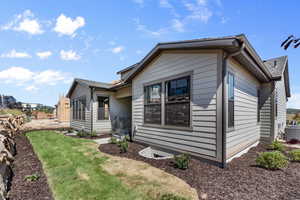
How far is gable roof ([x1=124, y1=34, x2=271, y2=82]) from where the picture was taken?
13.4 ft

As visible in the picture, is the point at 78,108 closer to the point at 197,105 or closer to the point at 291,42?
the point at 197,105

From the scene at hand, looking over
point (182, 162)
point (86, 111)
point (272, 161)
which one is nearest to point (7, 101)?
point (86, 111)

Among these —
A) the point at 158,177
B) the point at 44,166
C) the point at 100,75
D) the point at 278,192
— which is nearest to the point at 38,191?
the point at 44,166

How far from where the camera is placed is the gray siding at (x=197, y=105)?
4547mm

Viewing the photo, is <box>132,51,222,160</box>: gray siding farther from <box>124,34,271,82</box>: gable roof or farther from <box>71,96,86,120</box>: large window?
<box>71,96,86,120</box>: large window

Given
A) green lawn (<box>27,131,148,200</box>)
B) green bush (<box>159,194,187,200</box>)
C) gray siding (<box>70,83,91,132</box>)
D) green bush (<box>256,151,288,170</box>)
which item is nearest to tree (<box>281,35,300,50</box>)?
green bush (<box>159,194,187,200</box>)

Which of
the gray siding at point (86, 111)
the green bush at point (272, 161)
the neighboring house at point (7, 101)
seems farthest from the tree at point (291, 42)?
the neighboring house at point (7, 101)

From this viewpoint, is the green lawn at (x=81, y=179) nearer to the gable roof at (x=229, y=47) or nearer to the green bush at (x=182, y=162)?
the green bush at (x=182, y=162)

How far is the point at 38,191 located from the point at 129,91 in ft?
22.9

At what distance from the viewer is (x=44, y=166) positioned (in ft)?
15.7

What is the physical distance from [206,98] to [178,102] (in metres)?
1.16

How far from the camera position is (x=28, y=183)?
12.2ft

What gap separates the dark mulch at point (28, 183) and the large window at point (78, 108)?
680 centimetres

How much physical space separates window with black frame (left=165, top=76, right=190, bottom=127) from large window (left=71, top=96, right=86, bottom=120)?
8.34 metres
